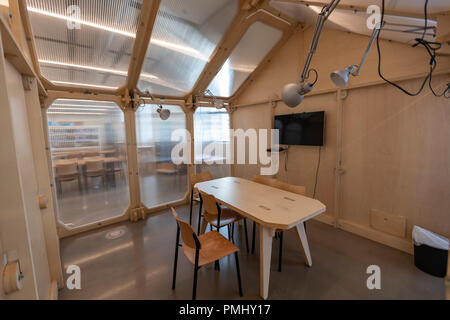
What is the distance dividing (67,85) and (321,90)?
3.71m

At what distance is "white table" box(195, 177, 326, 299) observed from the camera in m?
1.64

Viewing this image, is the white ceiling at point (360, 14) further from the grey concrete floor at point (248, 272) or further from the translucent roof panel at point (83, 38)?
the grey concrete floor at point (248, 272)

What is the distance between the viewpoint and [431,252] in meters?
1.92

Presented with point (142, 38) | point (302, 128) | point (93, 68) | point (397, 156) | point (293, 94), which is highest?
point (142, 38)

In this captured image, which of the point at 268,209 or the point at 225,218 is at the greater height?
the point at 268,209

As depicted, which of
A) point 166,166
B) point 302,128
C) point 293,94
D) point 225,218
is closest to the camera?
point 293,94

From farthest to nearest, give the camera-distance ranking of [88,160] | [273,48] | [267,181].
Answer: [273,48] < [88,160] < [267,181]

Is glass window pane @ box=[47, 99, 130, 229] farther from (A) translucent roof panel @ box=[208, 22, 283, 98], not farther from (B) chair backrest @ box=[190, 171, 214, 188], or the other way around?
(A) translucent roof panel @ box=[208, 22, 283, 98]

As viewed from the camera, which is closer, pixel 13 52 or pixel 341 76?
pixel 13 52

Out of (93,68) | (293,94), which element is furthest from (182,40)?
(293,94)

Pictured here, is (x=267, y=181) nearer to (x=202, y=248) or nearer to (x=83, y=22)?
(x=202, y=248)

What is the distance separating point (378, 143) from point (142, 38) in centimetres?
329

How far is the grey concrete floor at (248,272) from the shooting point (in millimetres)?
1771

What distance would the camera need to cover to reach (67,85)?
8.97 feet
